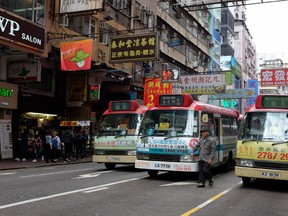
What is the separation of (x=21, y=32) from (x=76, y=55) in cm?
296

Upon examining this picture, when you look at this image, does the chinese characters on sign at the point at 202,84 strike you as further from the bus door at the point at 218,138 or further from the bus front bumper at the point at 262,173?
the bus front bumper at the point at 262,173

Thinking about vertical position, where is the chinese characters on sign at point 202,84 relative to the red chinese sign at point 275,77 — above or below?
below

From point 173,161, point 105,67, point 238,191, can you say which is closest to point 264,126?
point 238,191

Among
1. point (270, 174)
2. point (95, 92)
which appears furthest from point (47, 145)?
point (270, 174)

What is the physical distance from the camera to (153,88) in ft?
101

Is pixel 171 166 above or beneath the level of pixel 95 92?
beneath

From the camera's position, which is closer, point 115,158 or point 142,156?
point 142,156

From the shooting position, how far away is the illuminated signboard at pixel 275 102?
38.1 ft

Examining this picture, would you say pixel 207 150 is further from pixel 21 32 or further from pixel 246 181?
pixel 21 32

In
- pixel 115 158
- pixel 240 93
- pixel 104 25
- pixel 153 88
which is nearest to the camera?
pixel 115 158

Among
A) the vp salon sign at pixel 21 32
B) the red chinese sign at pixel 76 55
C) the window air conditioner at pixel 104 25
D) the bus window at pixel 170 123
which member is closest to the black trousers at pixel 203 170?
the bus window at pixel 170 123

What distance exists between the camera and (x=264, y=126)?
446 inches

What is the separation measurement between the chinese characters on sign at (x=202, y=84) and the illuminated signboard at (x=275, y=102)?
17.9m

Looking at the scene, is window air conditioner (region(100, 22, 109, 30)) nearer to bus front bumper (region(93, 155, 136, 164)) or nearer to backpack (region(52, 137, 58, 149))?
backpack (region(52, 137, 58, 149))
